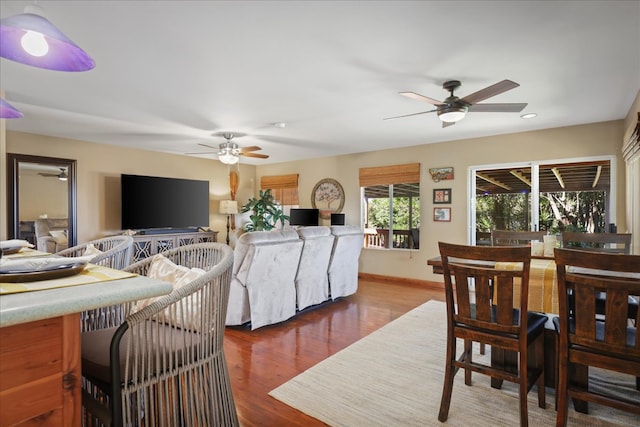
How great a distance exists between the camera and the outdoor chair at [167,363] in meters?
1.13

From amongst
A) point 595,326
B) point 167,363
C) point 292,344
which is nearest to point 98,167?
point 292,344

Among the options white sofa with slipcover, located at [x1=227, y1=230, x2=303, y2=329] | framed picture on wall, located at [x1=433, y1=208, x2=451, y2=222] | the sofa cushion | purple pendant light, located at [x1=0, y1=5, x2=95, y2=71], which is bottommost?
white sofa with slipcover, located at [x1=227, y1=230, x2=303, y2=329]

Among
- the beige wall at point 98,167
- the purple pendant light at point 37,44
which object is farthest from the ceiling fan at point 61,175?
the purple pendant light at point 37,44

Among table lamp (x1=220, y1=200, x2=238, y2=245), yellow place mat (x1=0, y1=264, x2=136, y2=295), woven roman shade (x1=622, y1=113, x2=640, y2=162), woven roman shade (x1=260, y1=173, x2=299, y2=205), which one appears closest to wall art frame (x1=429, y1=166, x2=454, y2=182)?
woven roman shade (x1=622, y1=113, x2=640, y2=162)

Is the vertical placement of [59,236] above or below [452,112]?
below

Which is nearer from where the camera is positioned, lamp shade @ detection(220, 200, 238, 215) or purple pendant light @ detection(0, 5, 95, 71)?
purple pendant light @ detection(0, 5, 95, 71)

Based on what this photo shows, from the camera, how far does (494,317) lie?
202 cm

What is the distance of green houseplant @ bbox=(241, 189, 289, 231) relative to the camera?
6.97 meters

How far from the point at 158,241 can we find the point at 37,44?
195 inches

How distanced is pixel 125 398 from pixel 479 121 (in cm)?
452

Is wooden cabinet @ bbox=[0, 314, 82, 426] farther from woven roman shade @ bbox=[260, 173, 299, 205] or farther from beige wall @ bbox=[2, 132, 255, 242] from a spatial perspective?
woven roman shade @ bbox=[260, 173, 299, 205]

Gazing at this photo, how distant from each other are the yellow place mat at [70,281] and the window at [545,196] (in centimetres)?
517

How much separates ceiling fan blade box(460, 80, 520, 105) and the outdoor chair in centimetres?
231

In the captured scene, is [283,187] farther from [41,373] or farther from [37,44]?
[41,373]
